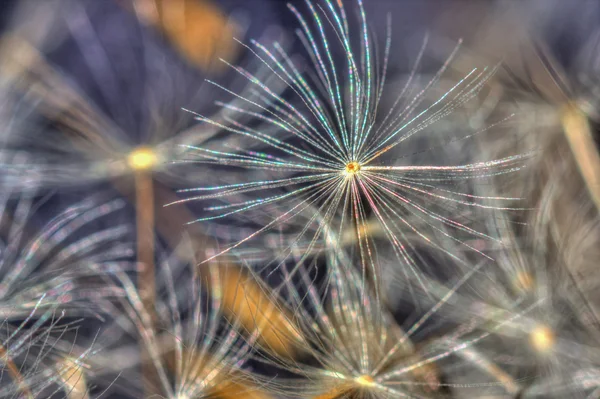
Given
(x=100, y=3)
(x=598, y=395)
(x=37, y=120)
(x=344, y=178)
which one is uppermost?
(x=100, y=3)

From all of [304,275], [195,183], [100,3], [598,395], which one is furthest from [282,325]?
[100,3]

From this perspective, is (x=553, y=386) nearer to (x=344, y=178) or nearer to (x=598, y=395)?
(x=598, y=395)

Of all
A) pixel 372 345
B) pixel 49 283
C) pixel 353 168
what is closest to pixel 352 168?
pixel 353 168

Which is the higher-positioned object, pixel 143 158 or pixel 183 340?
pixel 143 158

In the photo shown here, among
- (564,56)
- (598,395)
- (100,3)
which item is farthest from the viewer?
(100,3)

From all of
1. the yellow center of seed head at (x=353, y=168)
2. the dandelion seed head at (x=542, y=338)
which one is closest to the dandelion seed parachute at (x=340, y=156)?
the yellow center of seed head at (x=353, y=168)

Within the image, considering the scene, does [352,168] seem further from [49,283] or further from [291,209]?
[49,283]

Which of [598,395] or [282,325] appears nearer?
[598,395]
